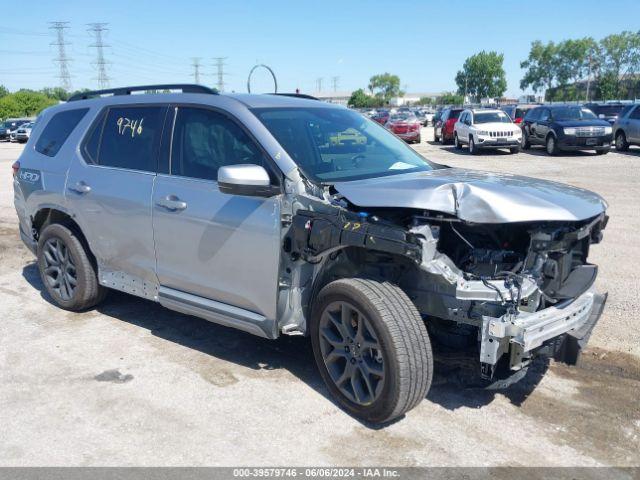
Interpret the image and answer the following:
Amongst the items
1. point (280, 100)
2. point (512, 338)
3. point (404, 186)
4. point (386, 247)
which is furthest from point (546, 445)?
point (280, 100)

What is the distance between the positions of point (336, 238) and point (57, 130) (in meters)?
3.45

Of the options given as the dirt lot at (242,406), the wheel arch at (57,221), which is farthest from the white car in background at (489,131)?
the wheel arch at (57,221)

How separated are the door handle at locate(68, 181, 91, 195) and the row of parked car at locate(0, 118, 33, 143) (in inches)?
1521

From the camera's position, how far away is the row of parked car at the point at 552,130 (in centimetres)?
2080

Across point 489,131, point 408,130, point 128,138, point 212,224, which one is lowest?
point 408,130

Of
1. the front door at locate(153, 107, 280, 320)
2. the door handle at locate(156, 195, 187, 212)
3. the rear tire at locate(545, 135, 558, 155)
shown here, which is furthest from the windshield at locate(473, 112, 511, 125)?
the door handle at locate(156, 195, 187, 212)

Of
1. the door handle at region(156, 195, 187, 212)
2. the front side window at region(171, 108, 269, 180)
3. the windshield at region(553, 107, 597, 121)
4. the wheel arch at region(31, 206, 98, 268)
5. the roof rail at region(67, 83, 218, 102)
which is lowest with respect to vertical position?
the wheel arch at region(31, 206, 98, 268)

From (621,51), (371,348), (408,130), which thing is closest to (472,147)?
(408,130)

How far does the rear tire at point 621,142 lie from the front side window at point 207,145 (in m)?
21.6

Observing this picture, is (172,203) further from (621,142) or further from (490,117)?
(621,142)

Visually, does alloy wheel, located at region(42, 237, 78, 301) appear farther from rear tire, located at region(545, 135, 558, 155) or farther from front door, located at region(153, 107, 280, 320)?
rear tire, located at region(545, 135, 558, 155)

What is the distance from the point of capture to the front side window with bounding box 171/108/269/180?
417cm

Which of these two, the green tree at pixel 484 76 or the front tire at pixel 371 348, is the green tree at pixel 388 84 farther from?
the front tire at pixel 371 348

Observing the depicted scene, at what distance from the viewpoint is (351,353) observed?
367 cm
